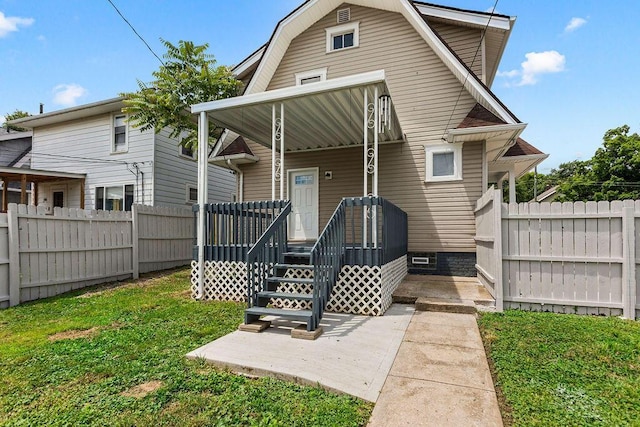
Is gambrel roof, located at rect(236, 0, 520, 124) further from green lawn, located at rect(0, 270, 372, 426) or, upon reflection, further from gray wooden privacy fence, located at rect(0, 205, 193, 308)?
green lawn, located at rect(0, 270, 372, 426)

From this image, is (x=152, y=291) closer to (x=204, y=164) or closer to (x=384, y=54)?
(x=204, y=164)

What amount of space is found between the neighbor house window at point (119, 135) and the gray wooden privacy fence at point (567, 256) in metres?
13.0

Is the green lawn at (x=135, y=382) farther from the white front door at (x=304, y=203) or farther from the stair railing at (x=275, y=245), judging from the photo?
the white front door at (x=304, y=203)

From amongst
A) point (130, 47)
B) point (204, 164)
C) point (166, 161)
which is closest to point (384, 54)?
point (204, 164)

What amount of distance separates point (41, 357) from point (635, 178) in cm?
3196

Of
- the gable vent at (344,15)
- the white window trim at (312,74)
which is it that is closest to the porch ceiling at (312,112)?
the white window trim at (312,74)

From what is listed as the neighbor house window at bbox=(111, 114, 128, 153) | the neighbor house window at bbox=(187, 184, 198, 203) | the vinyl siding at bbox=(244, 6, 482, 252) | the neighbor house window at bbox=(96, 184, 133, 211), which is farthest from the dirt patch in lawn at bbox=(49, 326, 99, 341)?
the neighbor house window at bbox=(111, 114, 128, 153)

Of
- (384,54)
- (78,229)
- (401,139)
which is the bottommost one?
(78,229)

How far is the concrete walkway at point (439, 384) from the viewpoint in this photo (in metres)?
2.35

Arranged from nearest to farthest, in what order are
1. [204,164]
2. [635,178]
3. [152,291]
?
1. [204,164]
2. [152,291]
3. [635,178]

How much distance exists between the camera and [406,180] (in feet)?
27.6

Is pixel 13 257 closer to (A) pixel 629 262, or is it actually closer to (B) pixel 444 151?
(B) pixel 444 151

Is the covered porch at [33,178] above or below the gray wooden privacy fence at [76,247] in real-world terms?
above

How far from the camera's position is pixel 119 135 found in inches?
498
